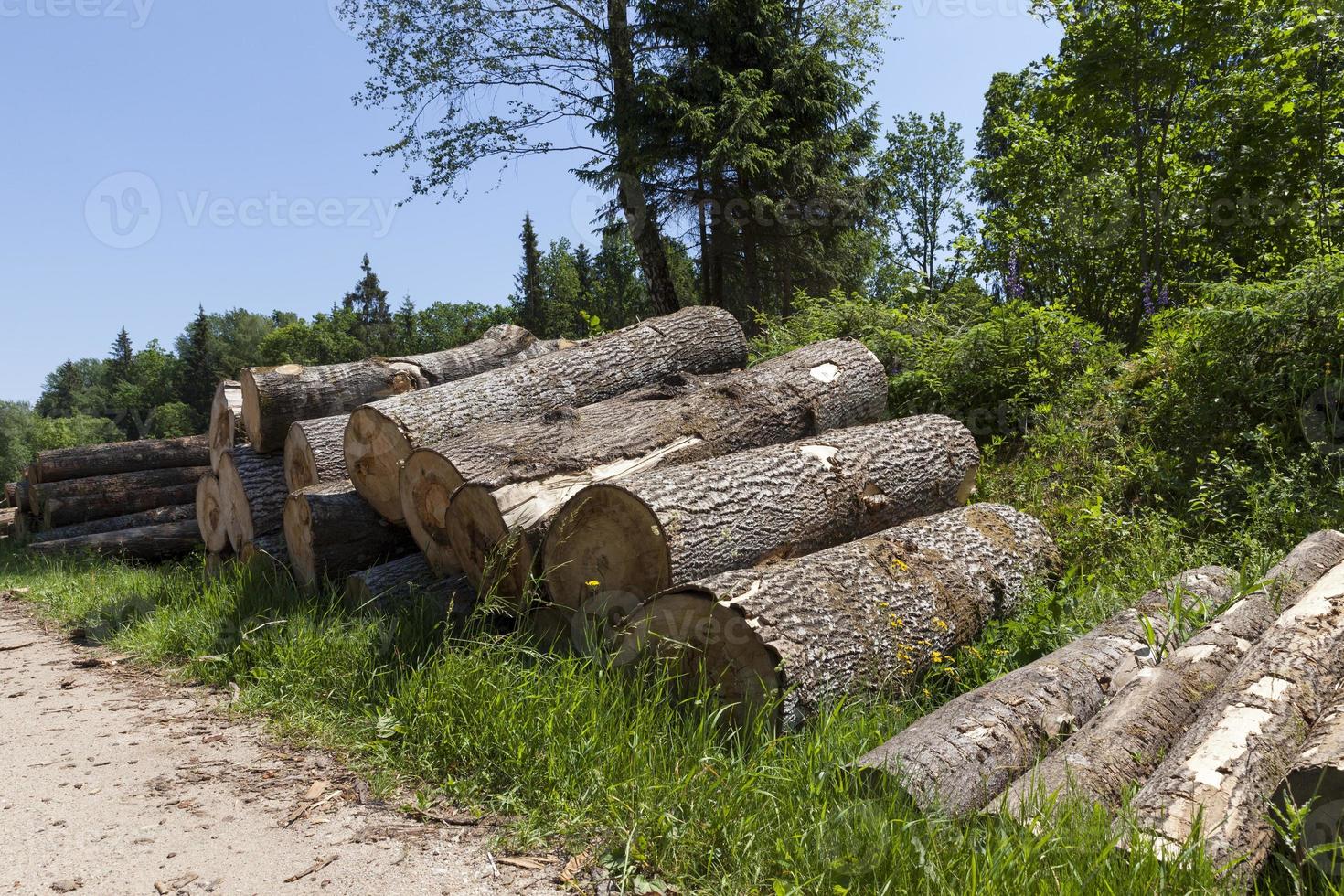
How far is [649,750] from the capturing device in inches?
128

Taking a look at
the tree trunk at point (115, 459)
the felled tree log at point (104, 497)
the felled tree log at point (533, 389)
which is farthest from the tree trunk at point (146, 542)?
the felled tree log at point (533, 389)

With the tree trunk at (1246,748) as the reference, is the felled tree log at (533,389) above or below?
above

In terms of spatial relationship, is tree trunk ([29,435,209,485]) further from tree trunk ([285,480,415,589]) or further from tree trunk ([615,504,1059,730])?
tree trunk ([615,504,1059,730])

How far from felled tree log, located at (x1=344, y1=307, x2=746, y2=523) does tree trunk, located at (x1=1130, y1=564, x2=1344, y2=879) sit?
4265 mm

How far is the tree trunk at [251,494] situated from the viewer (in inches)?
266

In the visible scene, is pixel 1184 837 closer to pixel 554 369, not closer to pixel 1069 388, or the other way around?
pixel 554 369

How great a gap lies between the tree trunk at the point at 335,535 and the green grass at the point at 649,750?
369 mm

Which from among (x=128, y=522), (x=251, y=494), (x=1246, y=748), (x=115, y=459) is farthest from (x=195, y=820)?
(x=115, y=459)

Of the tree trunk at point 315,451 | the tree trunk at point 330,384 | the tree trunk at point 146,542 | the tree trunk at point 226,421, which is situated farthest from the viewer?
the tree trunk at point 146,542

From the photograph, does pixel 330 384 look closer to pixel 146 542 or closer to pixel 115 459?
pixel 146 542

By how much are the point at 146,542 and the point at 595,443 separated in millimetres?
6926

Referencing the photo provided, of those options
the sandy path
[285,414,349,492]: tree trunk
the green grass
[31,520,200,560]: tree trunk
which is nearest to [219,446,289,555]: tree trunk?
[285,414,349,492]: tree trunk

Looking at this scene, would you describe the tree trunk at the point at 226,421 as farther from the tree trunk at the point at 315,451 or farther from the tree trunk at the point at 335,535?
the tree trunk at the point at 335,535

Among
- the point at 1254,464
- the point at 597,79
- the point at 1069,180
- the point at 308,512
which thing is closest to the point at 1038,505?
the point at 1254,464
